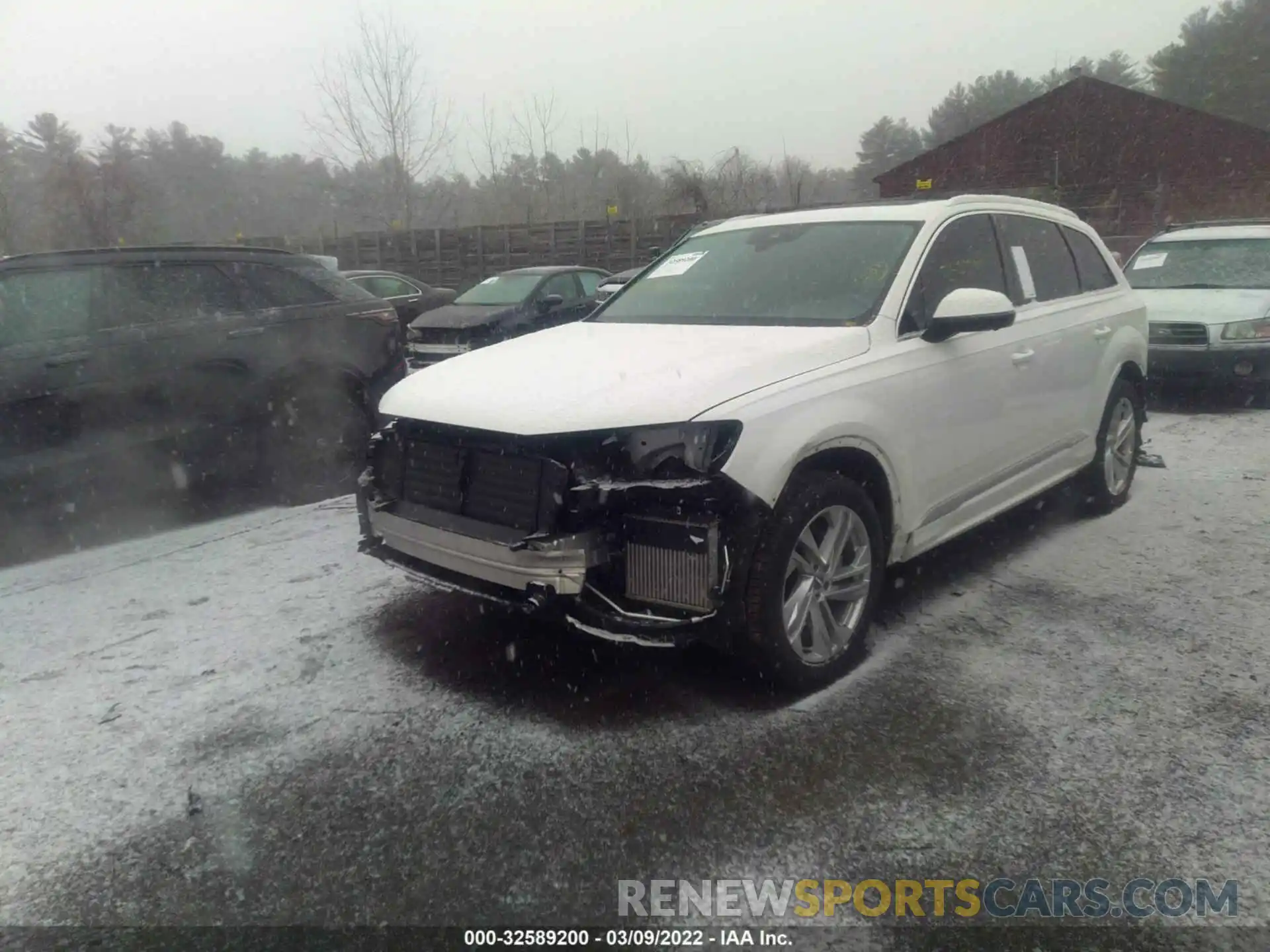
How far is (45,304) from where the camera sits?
527cm

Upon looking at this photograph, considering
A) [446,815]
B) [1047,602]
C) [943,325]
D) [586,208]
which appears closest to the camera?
[446,815]

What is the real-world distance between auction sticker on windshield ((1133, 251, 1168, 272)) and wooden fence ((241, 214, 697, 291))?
1281 cm

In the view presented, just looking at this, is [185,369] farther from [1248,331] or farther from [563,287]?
[1248,331]

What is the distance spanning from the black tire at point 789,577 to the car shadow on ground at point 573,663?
11 cm

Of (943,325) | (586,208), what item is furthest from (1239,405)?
(586,208)

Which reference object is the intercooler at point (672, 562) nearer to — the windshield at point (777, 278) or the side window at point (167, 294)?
the windshield at point (777, 278)

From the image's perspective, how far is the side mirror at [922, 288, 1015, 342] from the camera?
145 inches

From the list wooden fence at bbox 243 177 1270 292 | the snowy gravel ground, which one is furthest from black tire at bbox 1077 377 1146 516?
wooden fence at bbox 243 177 1270 292

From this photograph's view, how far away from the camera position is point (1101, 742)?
296 centimetres

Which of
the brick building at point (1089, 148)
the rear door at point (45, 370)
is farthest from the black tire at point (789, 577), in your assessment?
the brick building at point (1089, 148)

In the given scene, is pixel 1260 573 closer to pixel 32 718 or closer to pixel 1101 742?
pixel 1101 742

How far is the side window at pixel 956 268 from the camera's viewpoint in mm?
3885

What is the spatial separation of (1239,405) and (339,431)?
27.2 feet

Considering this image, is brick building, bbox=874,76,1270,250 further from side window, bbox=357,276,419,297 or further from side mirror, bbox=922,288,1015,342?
side mirror, bbox=922,288,1015,342
